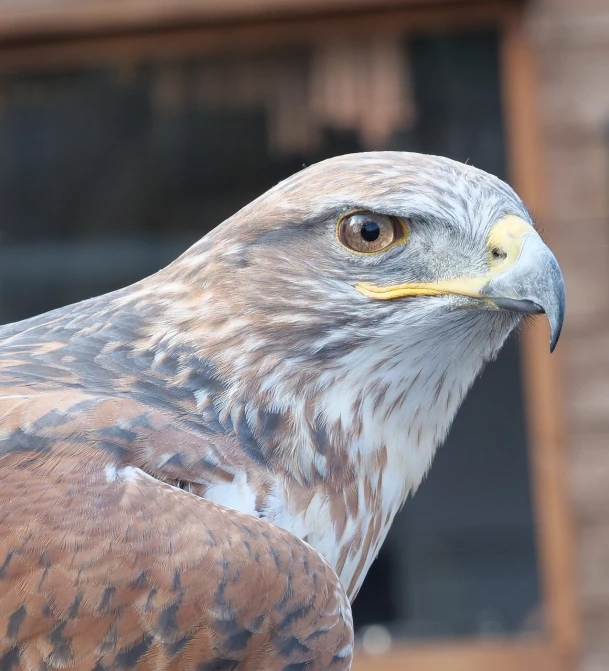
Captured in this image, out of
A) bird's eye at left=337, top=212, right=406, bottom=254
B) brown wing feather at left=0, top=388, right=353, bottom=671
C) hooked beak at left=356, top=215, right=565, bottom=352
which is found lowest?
brown wing feather at left=0, top=388, right=353, bottom=671

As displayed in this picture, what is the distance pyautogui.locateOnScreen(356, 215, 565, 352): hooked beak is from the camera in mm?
1798

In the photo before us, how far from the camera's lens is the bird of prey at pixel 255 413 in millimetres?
1584

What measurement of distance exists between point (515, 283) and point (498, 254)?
0.28 feet

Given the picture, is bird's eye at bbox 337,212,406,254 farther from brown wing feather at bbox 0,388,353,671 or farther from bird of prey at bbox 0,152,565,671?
brown wing feather at bbox 0,388,353,671

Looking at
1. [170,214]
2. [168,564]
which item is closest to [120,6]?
[170,214]

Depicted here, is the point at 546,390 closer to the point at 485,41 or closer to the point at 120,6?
the point at 485,41

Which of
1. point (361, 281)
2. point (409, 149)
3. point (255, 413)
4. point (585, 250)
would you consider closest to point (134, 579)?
point (255, 413)

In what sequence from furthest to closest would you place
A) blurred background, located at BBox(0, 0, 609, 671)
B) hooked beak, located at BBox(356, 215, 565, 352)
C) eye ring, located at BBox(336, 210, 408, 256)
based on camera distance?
blurred background, located at BBox(0, 0, 609, 671), eye ring, located at BBox(336, 210, 408, 256), hooked beak, located at BBox(356, 215, 565, 352)

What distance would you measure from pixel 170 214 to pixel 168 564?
136 inches

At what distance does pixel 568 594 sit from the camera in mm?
4516

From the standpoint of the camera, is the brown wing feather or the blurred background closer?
the brown wing feather

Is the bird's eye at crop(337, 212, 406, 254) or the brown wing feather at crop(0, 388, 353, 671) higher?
the bird's eye at crop(337, 212, 406, 254)

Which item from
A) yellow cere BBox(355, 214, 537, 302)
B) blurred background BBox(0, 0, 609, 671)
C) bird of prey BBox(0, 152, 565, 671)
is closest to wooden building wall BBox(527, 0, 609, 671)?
blurred background BBox(0, 0, 609, 671)

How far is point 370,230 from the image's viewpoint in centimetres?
191
